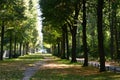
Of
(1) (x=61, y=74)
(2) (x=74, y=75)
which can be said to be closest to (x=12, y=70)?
(1) (x=61, y=74)

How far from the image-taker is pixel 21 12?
5266 cm

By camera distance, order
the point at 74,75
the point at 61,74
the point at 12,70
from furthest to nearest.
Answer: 1. the point at 12,70
2. the point at 61,74
3. the point at 74,75

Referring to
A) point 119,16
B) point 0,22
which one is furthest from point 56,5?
point 119,16

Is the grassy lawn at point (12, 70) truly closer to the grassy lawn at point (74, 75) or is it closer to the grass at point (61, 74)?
the grass at point (61, 74)

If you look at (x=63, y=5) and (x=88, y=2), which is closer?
(x=88, y=2)

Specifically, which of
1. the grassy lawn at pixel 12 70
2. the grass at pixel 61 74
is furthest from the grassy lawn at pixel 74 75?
the grassy lawn at pixel 12 70

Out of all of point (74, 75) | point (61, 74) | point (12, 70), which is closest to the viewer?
point (74, 75)

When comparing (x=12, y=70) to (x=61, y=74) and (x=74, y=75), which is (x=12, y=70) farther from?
(x=74, y=75)

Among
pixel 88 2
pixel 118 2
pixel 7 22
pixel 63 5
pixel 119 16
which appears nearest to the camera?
pixel 118 2

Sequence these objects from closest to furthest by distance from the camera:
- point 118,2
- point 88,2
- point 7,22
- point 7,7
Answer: point 118,2 → point 88,2 → point 7,7 → point 7,22

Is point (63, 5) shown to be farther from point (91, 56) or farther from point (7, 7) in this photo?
point (91, 56)

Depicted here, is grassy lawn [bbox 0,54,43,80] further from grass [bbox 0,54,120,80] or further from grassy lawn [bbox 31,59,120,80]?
grassy lawn [bbox 31,59,120,80]

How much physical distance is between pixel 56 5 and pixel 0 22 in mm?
11290

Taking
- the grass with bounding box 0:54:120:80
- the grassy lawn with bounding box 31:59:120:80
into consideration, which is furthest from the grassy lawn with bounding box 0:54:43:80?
the grassy lawn with bounding box 31:59:120:80
